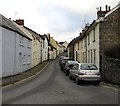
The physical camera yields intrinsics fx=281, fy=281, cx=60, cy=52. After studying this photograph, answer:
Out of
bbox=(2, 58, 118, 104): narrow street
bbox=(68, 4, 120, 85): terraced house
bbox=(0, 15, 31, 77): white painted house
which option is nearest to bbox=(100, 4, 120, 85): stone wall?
bbox=(68, 4, 120, 85): terraced house

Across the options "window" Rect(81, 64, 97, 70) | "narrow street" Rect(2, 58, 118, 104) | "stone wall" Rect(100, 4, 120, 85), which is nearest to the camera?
"narrow street" Rect(2, 58, 118, 104)

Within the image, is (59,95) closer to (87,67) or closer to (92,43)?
(87,67)

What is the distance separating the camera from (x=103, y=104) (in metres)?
10.5

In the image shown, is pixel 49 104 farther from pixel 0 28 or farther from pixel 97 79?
pixel 0 28

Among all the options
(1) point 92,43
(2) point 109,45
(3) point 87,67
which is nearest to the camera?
(3) point 87,67

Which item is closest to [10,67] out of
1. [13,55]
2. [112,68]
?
[13,55]

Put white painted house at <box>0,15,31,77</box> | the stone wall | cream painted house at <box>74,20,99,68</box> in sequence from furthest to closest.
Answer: cream painted house at <box>74,20,99,68</box>, white painted house at <box>0,15,31,77</box>, the stone wall

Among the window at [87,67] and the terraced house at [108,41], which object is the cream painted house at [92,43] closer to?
the terraced house at [108,41]

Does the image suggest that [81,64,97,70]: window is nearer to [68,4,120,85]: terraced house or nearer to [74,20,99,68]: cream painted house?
[68,4,120,85]: terraced house

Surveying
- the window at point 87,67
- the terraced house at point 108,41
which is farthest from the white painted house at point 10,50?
the terraced house at point 108,41

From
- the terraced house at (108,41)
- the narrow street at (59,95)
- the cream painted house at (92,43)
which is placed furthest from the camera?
the cream painted house at (92,43)

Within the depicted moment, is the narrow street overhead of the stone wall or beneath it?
beneath

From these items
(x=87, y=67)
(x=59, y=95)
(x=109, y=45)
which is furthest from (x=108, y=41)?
(x=59, y=95)

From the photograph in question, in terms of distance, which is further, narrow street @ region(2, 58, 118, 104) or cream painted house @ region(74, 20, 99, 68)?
cream painted house @ region(74, 20, 99, 68)
